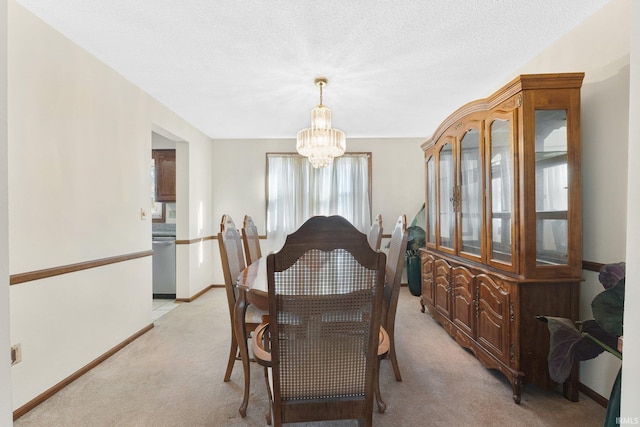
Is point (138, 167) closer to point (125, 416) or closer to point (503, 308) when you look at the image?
point (125, 416)

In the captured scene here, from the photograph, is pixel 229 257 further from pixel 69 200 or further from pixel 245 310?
pixel 69 200

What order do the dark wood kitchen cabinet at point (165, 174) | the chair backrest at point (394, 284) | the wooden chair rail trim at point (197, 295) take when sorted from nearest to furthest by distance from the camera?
the chair backrest at point (394, 284) → the wooden chair rail trim at point (197, 295) → the dark wood kitchen cabinet at point (165, 174)

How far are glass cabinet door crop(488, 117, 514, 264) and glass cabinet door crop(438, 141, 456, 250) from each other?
577mm

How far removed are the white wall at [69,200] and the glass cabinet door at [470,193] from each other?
3083mm

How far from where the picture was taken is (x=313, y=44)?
88.0 inches

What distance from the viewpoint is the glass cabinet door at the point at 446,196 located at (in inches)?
A: 112

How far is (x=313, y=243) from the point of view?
109cm

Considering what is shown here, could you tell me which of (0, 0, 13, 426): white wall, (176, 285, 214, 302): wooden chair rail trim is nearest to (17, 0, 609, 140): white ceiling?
(0, 0, 13, 426): white wall

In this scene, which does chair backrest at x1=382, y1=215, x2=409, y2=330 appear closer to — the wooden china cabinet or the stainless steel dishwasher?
the wooden china cabinet

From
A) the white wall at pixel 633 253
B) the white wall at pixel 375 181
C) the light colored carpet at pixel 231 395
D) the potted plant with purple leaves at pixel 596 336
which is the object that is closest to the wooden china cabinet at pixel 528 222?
the light colored carpet at pixel 231 395

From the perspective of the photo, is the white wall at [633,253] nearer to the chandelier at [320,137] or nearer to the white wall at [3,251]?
the white wall at [3,251]

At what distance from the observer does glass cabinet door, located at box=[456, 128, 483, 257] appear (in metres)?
2.39

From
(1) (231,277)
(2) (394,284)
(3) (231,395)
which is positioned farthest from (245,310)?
(2) (394,284)

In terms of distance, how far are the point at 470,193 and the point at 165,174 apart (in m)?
4.43
